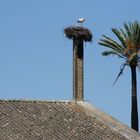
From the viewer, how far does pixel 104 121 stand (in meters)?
32.6

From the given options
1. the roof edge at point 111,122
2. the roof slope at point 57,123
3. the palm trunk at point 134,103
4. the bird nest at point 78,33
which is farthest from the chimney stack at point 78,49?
the palm trunk at point 134,103

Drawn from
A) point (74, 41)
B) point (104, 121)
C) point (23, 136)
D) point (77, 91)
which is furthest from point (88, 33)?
point (23, 136)

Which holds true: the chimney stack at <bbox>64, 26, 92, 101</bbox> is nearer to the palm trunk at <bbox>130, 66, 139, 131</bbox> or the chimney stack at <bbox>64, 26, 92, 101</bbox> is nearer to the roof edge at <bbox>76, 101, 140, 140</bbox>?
the roof edge at <bbox>76, 101, 140, 140</bbox>

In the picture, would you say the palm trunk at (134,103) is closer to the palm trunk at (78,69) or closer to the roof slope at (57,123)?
the palm trunk at (78,69)

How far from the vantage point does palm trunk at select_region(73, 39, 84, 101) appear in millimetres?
35094

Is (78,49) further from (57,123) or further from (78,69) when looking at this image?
(57,123)

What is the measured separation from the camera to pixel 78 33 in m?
36.0

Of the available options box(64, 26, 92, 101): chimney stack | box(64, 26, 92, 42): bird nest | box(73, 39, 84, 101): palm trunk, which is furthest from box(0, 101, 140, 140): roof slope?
box(64, 26, 92, 42): bird nest

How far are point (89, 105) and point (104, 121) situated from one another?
172 cm

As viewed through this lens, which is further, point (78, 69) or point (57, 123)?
point (78, 69)

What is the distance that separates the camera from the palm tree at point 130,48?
3966 cm

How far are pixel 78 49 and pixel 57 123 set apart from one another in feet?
19.4

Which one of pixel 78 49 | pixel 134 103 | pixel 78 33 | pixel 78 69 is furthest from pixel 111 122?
pixel 134 103

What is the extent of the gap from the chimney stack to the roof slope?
1774mm
